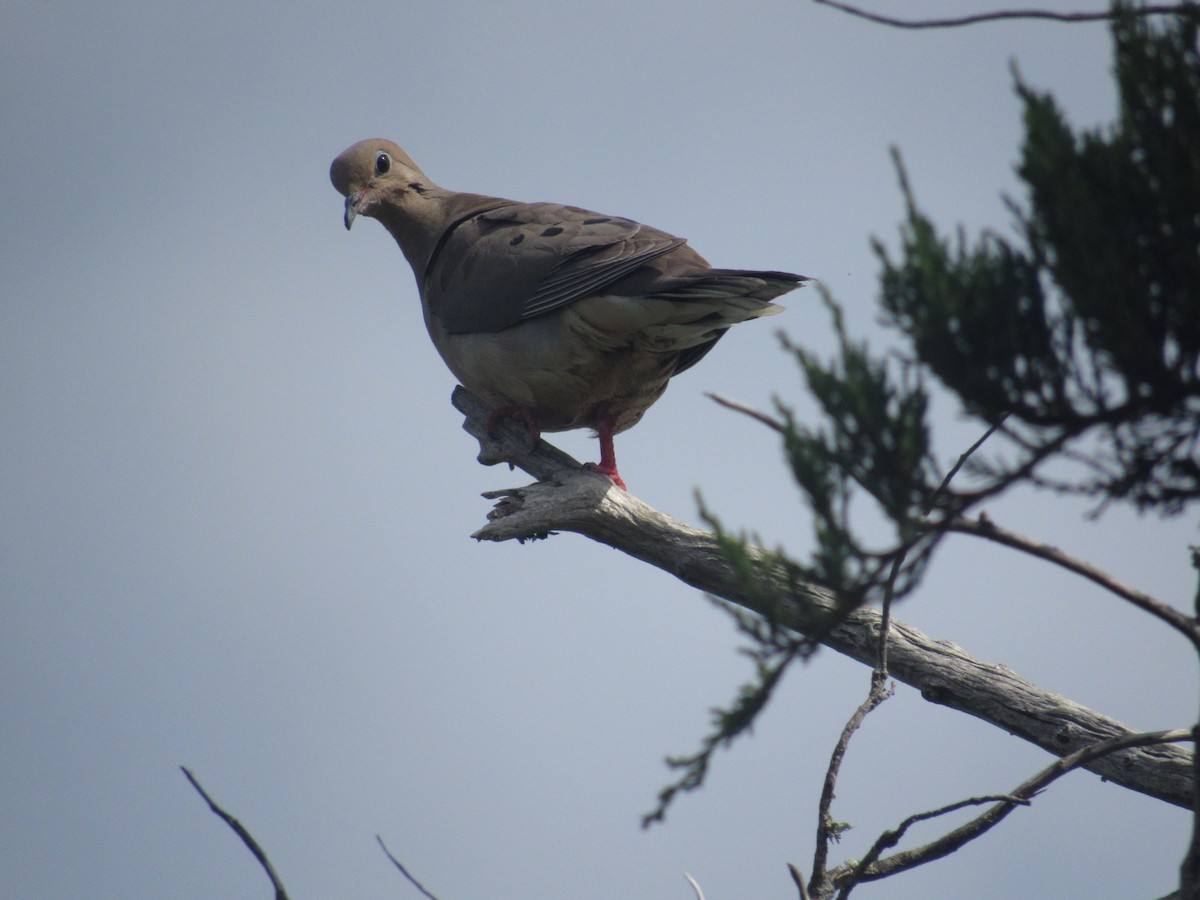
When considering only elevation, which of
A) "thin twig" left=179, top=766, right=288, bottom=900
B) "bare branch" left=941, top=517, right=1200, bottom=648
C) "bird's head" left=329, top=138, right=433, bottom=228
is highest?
"bird's head" left=329, top=138, right=433, bottom=228

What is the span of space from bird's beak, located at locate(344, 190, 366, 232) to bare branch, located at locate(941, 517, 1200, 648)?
4.67 meters

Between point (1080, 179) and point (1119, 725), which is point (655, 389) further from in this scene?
point (1080, 179)

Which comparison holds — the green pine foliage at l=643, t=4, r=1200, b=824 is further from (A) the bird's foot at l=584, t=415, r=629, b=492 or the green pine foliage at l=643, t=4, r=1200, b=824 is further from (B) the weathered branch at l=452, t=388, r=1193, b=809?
(A) the bird's foot at l=584, t=415, r=629, b=492

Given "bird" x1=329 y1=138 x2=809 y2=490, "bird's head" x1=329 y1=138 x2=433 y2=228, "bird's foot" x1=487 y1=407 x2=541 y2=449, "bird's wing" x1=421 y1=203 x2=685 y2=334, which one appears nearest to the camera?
"bird" x1=329 y1=138 x2=809 y2=490

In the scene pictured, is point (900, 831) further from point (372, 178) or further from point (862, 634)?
point (372, 178)

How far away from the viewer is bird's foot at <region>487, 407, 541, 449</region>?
5.25 meters

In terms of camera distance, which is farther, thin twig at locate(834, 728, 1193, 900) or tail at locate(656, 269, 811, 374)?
tail at locate(656, 269, 811, 374)

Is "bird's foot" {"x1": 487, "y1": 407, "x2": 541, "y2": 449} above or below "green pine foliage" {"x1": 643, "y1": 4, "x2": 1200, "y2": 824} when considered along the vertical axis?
above

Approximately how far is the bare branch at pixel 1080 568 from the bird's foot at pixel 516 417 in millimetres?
3263

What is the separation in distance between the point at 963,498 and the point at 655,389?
10.7 feet

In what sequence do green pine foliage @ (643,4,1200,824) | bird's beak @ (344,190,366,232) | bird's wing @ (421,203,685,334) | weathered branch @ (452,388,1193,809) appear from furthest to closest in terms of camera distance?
bird's beak @ (344,190,366,232)
bird's wing @ (421,203,685,334)
weathered branch @ (452,388,1193,809)
green pine foliage @ (643,4,1200,824)

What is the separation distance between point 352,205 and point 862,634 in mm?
3755

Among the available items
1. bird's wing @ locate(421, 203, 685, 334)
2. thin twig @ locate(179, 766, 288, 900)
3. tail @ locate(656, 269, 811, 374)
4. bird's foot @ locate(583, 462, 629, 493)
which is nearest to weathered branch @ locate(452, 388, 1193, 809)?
bird's foot @ locate(583, 462, 629, 493)

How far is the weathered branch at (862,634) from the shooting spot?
3580 millimetres
